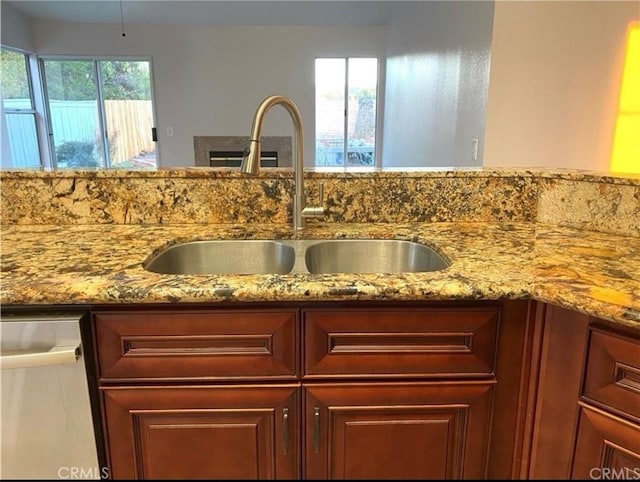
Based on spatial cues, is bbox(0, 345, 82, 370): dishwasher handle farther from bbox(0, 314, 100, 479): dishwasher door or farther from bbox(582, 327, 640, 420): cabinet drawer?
bbox(582, 327, 640, 420): cabinet drawer

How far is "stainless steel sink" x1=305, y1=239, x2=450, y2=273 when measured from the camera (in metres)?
1.33

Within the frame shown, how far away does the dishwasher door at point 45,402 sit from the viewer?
35.0 inches

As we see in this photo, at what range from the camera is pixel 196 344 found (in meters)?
0.94

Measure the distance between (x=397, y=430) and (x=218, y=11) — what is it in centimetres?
580

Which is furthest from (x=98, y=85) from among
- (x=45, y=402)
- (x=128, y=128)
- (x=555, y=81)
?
(x=45, y=402)

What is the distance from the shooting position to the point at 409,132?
4.67 meters

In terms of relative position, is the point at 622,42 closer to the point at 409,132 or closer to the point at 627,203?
the point at 627,203

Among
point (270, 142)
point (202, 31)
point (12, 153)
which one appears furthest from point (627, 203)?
point (12, 153)

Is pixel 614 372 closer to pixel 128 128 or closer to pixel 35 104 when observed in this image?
pixel 128 128

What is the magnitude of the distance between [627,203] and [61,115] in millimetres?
7029

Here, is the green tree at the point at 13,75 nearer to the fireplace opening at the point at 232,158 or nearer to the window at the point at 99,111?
the window at the point at 99,111

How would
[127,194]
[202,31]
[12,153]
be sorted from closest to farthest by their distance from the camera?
[127,194] < [12,153] < [202,31]

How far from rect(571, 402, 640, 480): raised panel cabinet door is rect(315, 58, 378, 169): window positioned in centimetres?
590

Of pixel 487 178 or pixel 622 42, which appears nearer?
pixel 487 178
